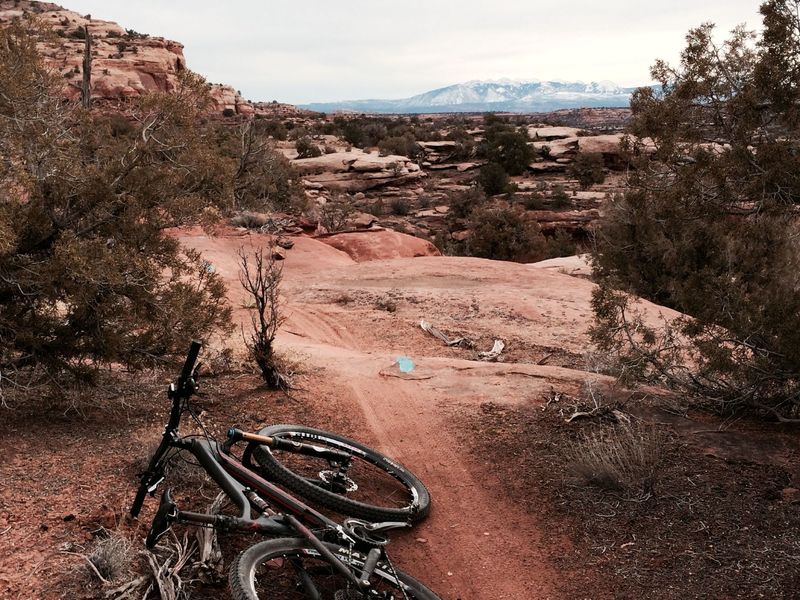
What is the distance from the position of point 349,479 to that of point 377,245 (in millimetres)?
15802

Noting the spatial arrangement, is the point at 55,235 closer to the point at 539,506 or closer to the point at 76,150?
the point at 76,150

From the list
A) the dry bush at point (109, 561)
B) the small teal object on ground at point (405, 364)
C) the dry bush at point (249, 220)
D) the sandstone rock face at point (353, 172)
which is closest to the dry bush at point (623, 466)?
the small teal object on ground at point (405, 364)

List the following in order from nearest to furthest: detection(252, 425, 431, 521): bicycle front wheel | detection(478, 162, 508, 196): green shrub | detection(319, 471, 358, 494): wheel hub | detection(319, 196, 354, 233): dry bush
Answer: detection(252, 425, 431, 521): bicycle front wheel
detection(319, 471, 358, 494): wheel hub
detection(319, 196, 354, 233): dry bush
detection(478, 162, 508, 196): green shrub

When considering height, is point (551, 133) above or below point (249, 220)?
above

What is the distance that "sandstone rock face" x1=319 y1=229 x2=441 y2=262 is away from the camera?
20.4 m

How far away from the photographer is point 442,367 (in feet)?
27.9

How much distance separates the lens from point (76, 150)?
21.0 feet

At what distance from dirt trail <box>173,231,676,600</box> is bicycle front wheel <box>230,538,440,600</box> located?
667 mm

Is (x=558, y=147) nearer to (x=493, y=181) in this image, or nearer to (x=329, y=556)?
(x=493, y=181)

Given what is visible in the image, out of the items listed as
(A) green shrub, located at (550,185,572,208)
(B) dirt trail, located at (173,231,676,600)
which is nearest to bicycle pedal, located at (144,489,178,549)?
(B) dirt trail, located at (173,231,676,600)

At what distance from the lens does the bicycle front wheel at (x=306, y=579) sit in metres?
3.39

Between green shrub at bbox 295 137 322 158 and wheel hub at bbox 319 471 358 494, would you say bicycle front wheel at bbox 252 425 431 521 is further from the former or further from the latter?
green shrub at bbox 295 137 322 158

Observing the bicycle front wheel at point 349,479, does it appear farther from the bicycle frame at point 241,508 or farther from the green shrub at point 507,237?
the green shrub at point 507,237

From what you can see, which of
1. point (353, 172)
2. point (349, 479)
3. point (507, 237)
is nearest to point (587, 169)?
point (353, 172)
